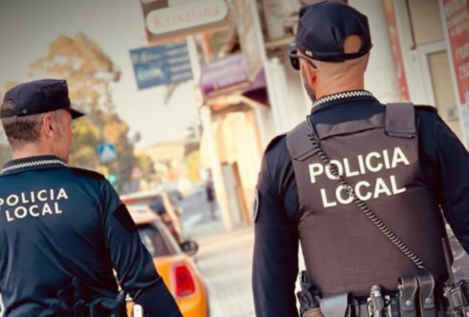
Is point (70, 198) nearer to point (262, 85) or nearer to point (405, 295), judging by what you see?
point (405, 295)

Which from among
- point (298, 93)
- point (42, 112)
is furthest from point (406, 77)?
point (42, 112)

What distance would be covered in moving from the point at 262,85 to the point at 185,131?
1599 inches

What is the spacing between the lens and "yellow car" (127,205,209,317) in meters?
7.26

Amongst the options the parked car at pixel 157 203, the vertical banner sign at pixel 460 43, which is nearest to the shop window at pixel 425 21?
the vertical banner sign at pixel 460 43

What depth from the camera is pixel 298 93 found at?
19.9 metres

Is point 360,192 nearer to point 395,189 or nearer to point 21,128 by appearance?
point 395,189

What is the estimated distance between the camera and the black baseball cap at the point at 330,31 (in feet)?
9.81

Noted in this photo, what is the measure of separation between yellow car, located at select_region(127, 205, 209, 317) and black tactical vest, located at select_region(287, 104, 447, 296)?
4.27 metres

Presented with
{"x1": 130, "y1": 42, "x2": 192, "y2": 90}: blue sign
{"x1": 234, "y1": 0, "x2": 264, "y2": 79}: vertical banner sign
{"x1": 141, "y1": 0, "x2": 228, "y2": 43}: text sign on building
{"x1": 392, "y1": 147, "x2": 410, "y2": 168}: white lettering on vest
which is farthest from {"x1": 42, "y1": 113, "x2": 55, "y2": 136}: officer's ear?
{"x1": 130, "y1": 42, "x2": 192, "y2": 90}: blue sign

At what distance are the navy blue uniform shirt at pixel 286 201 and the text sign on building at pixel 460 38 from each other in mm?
7220

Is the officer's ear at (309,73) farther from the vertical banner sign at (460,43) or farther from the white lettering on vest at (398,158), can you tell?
the vertical banner sign at (460,43)

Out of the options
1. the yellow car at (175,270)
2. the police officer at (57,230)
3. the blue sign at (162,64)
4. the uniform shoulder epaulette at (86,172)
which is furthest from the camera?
the blue sign at (162,64)

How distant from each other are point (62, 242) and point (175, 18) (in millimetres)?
15650

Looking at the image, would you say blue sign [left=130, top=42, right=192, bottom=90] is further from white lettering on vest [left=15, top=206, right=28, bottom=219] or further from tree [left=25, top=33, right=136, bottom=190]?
white lettering on vest [left=15, top=206, right=28, bottom=219]
